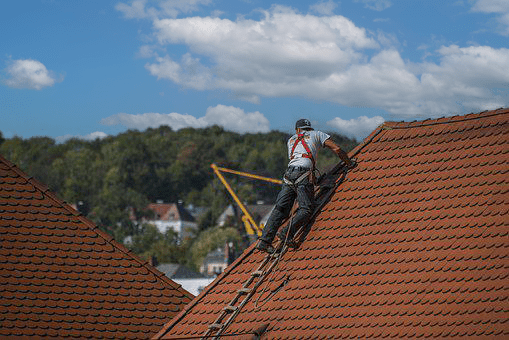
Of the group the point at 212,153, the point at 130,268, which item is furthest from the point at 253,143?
the point at 130,268

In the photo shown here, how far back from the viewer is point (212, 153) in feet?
586

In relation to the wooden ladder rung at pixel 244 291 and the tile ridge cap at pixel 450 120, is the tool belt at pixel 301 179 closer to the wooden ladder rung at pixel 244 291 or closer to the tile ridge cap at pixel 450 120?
the tile ridge cap at pixel 450 120

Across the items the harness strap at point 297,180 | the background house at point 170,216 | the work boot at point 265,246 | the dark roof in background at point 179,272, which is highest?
the background house at point 170,216

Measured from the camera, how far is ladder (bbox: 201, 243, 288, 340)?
13.5 metres

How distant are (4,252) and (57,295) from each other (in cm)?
128

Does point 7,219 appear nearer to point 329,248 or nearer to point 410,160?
point 329,248

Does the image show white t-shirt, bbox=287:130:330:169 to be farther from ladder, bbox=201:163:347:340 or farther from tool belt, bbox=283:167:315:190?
ladder, bbox=201:163:347:340

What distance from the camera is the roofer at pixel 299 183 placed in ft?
46.5

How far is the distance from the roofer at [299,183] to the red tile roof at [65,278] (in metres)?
2.92

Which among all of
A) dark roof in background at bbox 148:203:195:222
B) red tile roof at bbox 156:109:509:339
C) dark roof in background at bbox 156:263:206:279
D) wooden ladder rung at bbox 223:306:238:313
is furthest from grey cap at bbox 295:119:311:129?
dark roof in background at bbox 148:203:195:222

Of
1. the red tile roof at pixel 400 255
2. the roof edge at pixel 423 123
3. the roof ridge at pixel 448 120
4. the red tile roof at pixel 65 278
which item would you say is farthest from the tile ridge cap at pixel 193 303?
the roof ridge at pixel 448 120

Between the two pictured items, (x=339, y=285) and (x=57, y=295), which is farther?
(x=57, y=295)

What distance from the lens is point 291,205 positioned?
14.7 metres

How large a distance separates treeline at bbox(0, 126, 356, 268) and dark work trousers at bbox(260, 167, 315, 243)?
4212 inches
